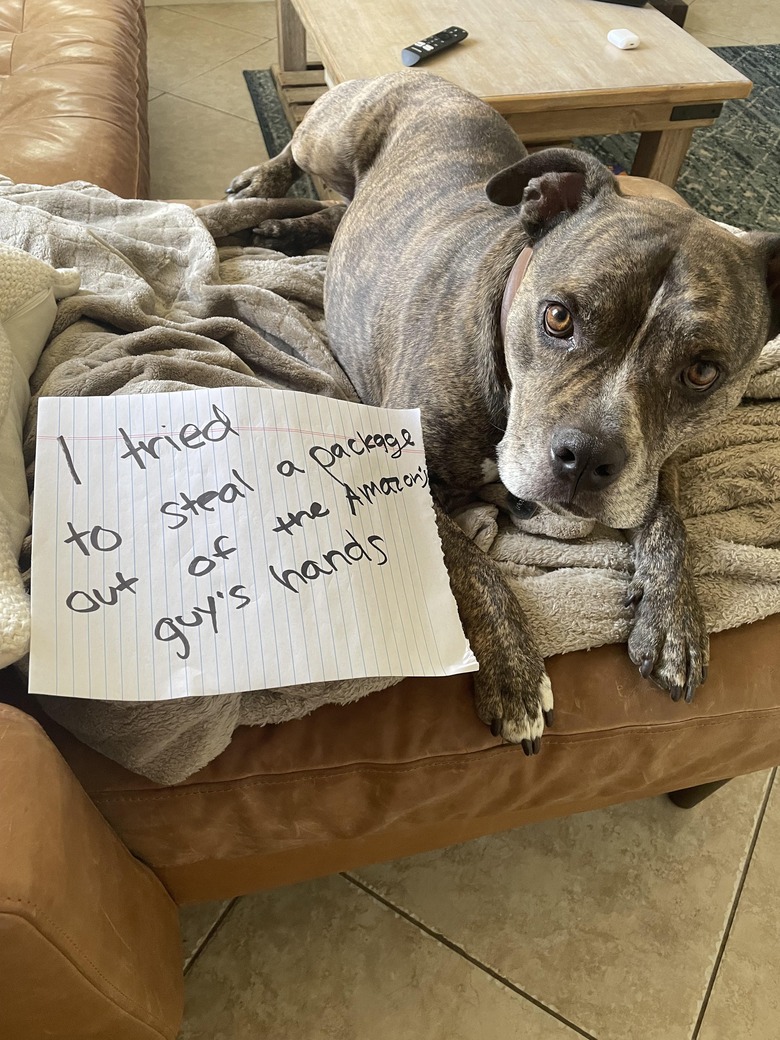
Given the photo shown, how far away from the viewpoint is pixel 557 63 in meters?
2.48

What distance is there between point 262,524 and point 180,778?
0.35 metres

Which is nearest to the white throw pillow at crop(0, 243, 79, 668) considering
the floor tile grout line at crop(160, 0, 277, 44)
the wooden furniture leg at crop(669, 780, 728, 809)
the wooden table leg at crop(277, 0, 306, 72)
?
the wooden furniture leg at crop(669, 780, 728, 809)

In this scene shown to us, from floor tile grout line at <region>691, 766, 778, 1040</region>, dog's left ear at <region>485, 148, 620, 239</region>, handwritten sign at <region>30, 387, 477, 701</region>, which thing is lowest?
floor tile grout line at <region>691, 766, 778, 1040</region>

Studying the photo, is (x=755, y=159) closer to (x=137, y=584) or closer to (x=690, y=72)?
(x=690, y=72)

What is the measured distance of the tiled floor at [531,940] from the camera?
57.8 inches

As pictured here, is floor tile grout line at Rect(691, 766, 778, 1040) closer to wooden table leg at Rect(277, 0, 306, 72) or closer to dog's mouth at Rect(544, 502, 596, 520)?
dog's mouth at Rect(544, 502, 596, 520)

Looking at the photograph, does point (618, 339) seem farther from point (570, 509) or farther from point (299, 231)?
point (299, 231)

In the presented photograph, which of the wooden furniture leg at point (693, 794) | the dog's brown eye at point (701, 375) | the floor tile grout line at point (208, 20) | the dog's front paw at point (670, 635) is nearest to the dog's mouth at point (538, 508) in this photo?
the dog's front paw at point (670, 635)

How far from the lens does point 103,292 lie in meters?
1.43

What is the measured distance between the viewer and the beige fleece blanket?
39.0 inches

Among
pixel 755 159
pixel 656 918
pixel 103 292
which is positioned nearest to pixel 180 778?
pixel 103 292

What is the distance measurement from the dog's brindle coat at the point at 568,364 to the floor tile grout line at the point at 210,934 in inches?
30.8

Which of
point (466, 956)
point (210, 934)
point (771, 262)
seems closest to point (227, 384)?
point (771, 262)

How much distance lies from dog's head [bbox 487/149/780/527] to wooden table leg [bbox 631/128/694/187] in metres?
1.60
